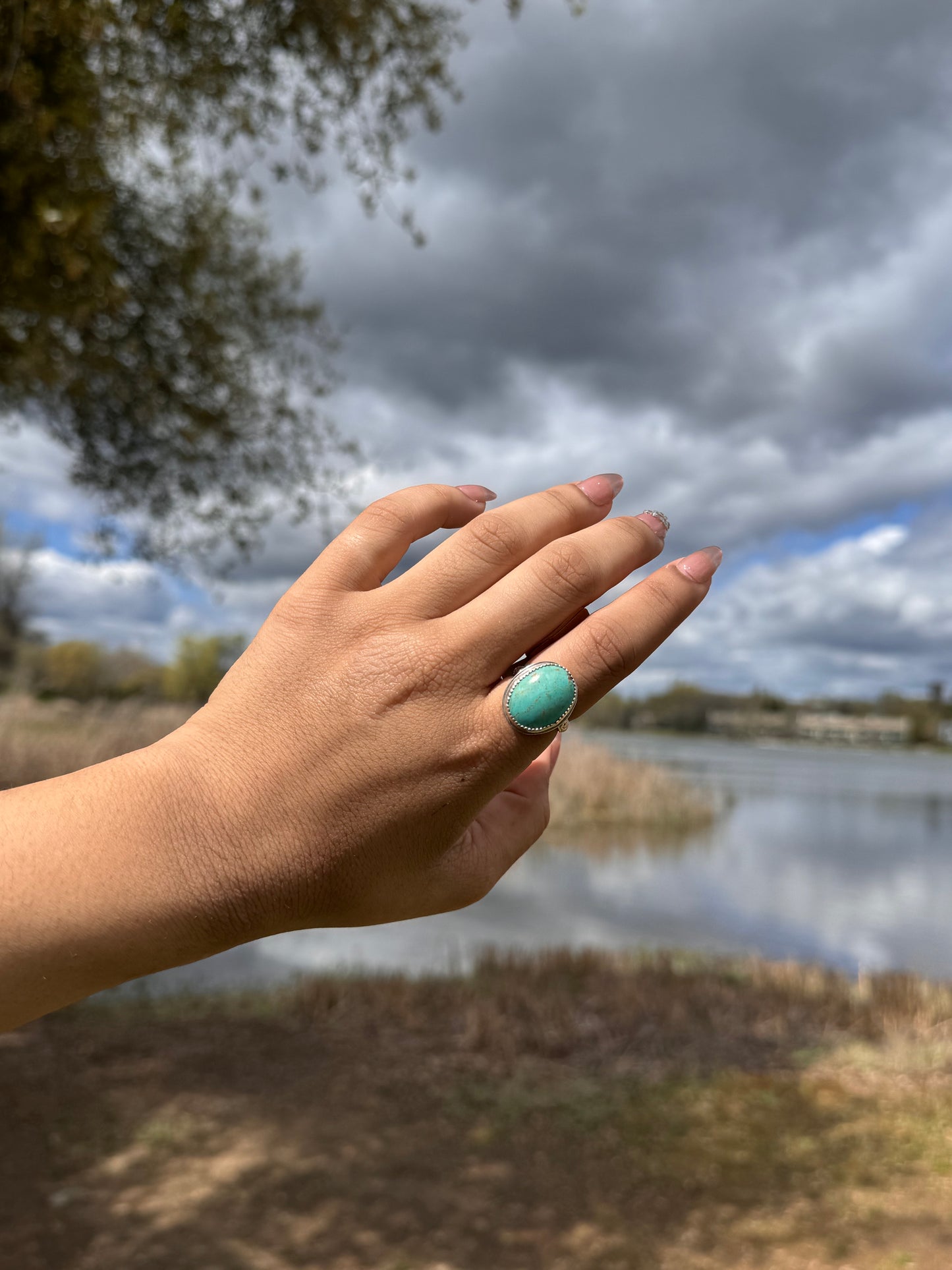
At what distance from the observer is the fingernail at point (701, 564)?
3.36ft

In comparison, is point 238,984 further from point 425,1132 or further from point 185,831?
point 185,831

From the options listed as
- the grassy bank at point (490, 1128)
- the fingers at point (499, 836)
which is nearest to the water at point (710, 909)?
the grassy bank at point (490, 1128)

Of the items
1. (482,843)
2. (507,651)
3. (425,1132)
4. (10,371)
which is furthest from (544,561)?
(10,371)

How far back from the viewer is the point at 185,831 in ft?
2.98

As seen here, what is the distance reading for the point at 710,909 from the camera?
12.1m

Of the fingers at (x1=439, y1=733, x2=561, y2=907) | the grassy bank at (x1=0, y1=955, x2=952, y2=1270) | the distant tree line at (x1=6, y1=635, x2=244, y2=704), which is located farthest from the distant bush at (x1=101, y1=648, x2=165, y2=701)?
the fingers at (x1=439, y1=733, x2=561, y2=907)

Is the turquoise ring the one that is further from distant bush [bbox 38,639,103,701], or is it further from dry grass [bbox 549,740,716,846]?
dry grass [bbox 549,740,716,846]

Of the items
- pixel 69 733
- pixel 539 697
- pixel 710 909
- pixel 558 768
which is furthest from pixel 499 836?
pixel 558 768

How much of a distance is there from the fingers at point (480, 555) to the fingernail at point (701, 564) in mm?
156

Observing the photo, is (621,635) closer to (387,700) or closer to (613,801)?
(387,700)

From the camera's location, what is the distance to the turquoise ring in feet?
3.05

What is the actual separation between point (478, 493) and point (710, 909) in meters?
12.1

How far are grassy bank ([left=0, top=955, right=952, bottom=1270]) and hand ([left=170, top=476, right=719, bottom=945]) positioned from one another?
3.20m

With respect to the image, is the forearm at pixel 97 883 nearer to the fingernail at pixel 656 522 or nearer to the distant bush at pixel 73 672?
the fingernail at pixel 656 522
